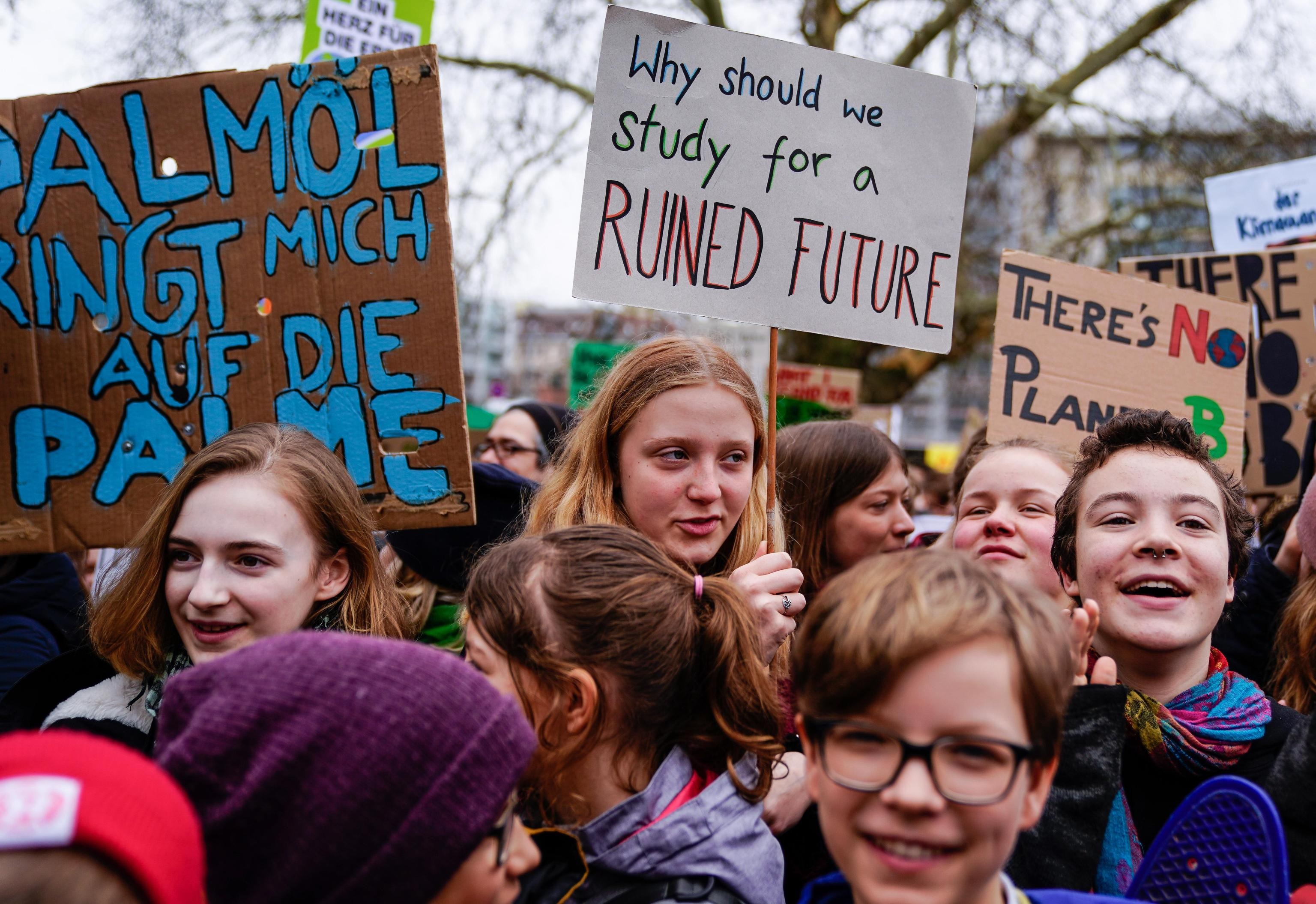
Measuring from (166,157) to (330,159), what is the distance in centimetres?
42

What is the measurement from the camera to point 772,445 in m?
2.48

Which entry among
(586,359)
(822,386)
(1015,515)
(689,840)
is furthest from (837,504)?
(822,386)

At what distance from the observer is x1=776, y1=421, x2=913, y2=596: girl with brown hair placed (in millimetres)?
3285

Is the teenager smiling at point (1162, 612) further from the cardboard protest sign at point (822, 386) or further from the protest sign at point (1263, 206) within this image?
the cardboard protest sign at point (822, 386)

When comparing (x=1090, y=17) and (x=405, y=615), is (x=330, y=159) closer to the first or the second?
(x=405, y=615)

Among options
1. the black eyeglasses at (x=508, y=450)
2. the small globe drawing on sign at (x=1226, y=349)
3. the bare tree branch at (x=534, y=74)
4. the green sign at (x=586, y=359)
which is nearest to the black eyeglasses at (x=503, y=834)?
the small globe drawing on sign at (x=1226, y=349)

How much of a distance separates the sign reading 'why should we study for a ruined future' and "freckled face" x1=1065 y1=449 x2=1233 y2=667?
73cm

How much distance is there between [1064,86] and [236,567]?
1124 cm

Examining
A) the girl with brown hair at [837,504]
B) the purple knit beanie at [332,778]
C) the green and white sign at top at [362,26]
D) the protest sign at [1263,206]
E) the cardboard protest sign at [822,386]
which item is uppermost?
the green and white sign at top at [362,26]

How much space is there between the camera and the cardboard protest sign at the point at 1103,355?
10.7 feet

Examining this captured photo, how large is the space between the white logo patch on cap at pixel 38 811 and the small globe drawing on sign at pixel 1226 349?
3.48m

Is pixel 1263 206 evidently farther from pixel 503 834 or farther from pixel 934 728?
pixel 503 834

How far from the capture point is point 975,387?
24516 mm

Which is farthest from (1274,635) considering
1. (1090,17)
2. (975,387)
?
(975,387)
